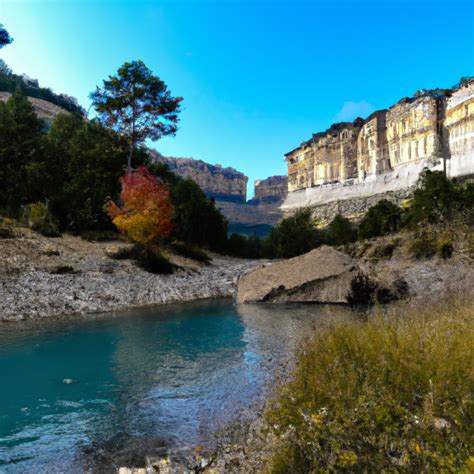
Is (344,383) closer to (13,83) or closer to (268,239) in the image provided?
(268,239)

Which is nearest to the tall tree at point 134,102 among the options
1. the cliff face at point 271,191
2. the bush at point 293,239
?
the bush at point 293,239

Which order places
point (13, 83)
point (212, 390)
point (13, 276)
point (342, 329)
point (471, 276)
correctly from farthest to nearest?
point (13, 83), point (13, 276), point (471, 276), point (212, 390), point (342, 329)

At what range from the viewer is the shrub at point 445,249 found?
1700 cm

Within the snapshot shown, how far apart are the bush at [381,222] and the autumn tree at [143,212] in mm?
21940

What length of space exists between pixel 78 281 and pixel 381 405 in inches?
669

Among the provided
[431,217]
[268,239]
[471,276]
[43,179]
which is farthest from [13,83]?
[471,276]

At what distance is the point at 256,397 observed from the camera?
5.78 meters

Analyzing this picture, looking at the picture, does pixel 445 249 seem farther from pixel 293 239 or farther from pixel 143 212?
pixel 293 239

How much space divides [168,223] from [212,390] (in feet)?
64.6

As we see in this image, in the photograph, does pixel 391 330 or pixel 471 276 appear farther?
pixel 471 276

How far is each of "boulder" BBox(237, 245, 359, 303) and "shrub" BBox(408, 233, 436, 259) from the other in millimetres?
4366

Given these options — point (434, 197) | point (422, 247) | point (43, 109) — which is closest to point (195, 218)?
point (434, 197)

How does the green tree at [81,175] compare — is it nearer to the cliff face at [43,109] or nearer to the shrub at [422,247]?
the shrub at [422,247]

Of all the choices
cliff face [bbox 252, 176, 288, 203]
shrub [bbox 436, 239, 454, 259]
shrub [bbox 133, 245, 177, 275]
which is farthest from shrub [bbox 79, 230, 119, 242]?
cliff face [bbox 252, 176, 288, 203]
